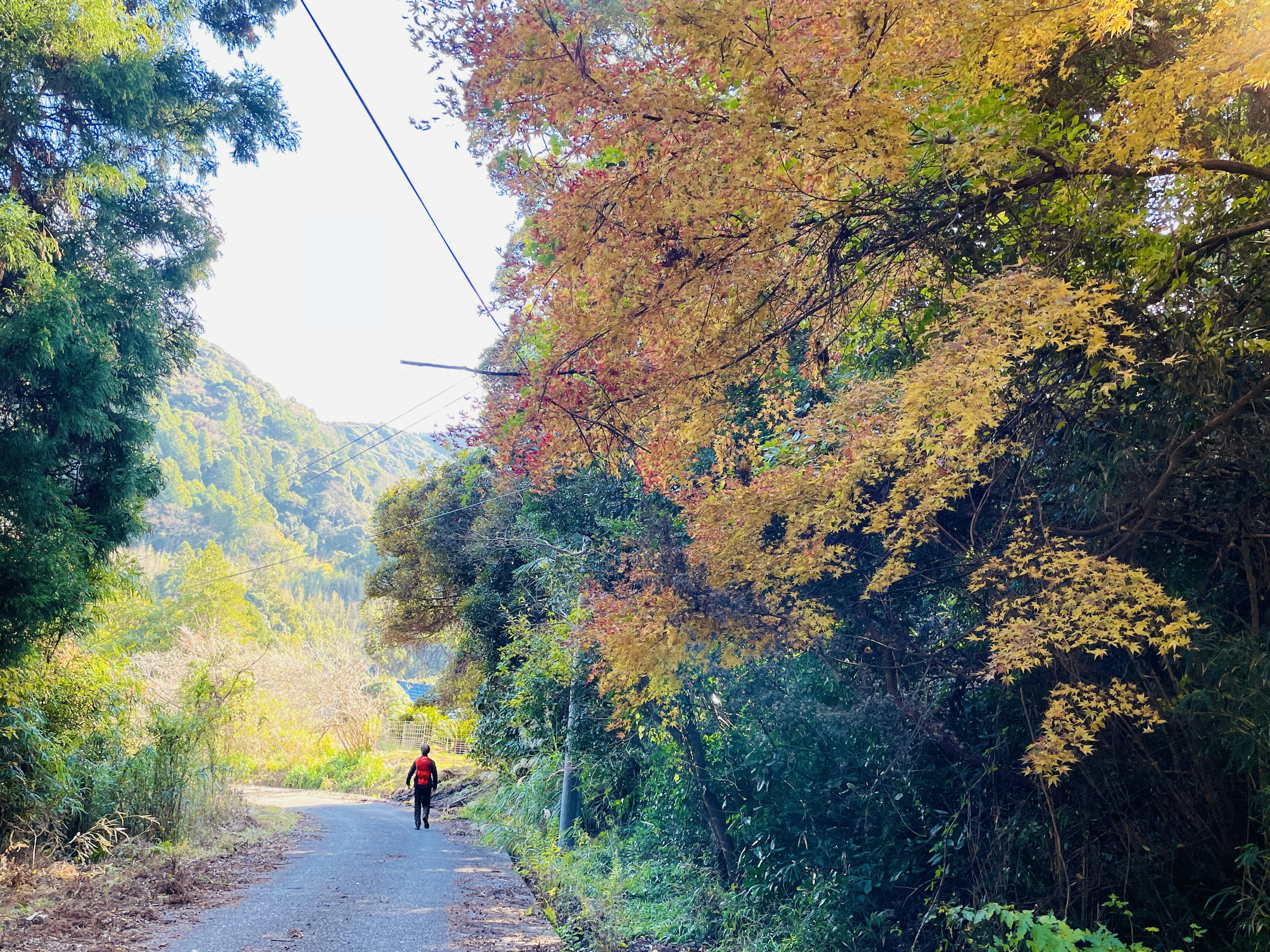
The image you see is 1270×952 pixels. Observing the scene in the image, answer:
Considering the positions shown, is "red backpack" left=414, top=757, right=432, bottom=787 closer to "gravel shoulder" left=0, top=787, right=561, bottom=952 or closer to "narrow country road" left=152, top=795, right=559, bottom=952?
"narrow country road" left=152, top=795, right=559, bottom=952

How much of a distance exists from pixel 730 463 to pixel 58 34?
828 cm

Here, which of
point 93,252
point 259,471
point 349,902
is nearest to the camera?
point 349,902

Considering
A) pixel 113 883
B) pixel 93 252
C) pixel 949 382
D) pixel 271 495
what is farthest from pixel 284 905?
pixel 271 495

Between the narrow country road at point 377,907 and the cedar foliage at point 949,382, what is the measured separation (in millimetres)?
3263

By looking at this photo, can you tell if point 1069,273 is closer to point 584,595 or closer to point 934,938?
point 934,938

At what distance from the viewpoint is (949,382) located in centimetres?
343

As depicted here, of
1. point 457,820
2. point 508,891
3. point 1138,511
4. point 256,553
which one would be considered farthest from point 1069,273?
point 256,553

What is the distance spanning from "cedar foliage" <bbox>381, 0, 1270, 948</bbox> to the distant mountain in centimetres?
8783

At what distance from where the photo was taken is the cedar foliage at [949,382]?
11.0ft

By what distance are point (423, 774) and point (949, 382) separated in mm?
15416

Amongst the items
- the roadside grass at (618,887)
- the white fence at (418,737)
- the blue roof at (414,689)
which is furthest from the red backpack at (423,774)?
the blue roof at (414,689)

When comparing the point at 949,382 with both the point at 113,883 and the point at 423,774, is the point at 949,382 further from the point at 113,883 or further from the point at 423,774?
the point at 423,774

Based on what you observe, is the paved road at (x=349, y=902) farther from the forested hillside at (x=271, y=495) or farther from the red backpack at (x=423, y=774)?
the forested hillside at (x=271, y=495)

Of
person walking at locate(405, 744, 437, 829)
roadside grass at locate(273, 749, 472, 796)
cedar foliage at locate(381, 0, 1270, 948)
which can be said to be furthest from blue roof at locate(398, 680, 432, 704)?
cedar foliage at locate(381, 0, 1270, 948)
